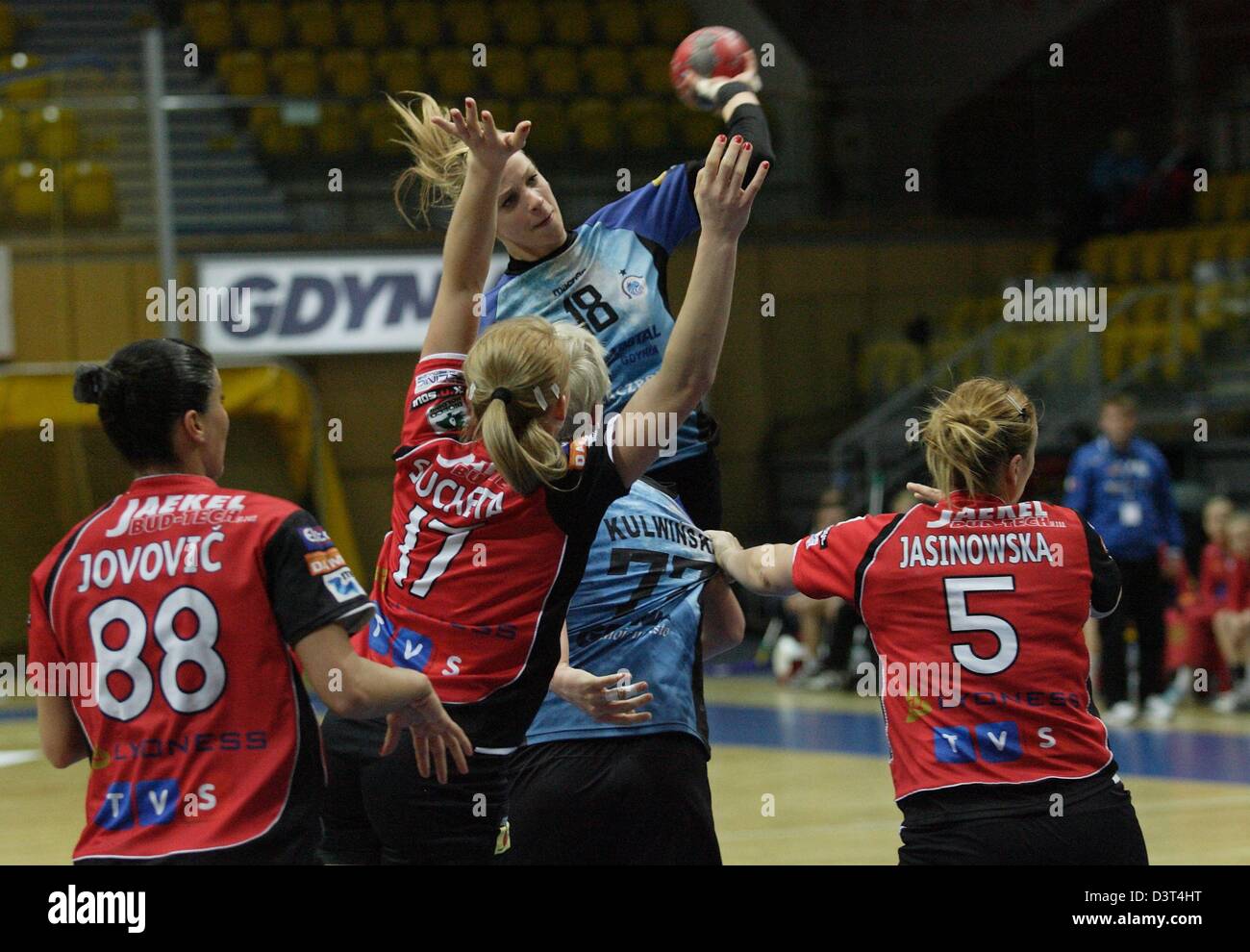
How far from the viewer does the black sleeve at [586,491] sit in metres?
3.31

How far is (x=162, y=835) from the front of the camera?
3.00 m

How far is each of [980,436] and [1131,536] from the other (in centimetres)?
749

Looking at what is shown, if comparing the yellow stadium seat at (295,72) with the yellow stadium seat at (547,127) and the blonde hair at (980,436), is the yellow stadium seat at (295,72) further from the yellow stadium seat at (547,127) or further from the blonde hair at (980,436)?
the blonde hair at (980,436)

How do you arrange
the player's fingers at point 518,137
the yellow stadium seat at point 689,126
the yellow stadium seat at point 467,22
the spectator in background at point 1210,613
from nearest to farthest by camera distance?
the player's fingers at point 518,137 < the spectator in background at point 1210,613 < the yellow stadium seat at point 689,126 < the yellow stadium seat at point 467,22

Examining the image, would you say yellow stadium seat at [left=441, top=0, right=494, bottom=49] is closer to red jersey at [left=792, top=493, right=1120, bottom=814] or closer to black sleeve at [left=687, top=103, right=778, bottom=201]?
black sleeve at [left=687, top=103, right=778, bottom=201]

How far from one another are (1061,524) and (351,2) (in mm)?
15088

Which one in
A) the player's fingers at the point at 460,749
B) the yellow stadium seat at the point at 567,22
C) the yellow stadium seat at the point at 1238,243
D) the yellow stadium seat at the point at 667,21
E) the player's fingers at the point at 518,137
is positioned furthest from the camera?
the yellow stadium seat at the point at 667,21

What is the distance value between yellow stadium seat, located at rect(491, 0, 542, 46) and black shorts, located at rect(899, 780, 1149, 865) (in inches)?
594

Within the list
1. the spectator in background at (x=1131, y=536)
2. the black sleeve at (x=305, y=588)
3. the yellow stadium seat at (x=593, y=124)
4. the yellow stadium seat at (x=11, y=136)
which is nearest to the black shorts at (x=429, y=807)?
the black sleeve at (x=305, y=588)

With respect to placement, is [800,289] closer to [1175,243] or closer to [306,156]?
[1175,243]

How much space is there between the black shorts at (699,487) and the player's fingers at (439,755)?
4.54 ft

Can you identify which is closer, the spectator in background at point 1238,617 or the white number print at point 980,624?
the white number print at point 980,624

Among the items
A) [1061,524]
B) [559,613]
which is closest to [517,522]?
[559,613]

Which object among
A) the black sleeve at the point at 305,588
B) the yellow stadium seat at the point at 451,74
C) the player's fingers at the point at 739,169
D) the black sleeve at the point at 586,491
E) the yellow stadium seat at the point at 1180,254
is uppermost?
the yellow stadium seat at the point at 451,74
